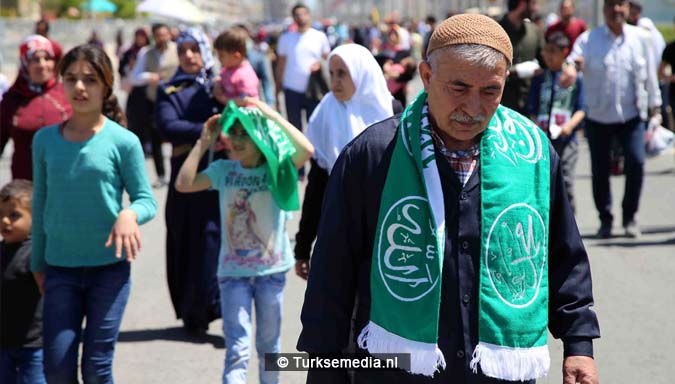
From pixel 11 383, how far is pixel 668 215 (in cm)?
742

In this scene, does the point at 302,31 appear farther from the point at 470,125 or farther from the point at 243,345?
the point at 470,125

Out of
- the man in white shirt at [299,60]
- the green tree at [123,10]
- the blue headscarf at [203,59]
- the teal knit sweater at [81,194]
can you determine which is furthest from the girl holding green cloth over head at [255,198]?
the green tree at [123,10]

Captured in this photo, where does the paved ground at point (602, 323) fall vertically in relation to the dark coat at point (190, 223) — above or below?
below

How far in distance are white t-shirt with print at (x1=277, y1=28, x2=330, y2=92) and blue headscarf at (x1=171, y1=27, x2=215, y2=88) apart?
289 inches

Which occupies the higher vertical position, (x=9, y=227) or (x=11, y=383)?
(x=9, y=227)

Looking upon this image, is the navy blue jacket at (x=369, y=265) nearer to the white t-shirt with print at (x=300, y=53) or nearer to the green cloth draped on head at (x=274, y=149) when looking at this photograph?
the green cloth draped on head at (x=274, y=149)

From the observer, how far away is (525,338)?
3.24m

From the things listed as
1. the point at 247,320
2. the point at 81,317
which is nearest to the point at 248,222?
the point at 247,320

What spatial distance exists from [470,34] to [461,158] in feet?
1.14

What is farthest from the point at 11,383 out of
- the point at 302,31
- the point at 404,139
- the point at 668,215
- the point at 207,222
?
the point at 302,31

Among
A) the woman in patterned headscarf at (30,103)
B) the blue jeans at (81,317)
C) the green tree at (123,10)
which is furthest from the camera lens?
the green tree at (123,10)

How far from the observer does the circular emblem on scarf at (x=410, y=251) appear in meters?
3.19

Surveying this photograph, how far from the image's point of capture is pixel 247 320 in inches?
219

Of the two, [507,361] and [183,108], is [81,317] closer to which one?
[507,361]
